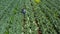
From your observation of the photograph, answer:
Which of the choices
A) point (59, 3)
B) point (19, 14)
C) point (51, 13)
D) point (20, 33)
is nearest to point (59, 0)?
point (59, 3)

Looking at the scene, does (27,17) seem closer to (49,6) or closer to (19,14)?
(19,14)

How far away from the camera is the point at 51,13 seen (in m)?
1.87

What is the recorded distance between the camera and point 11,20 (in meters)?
1.73

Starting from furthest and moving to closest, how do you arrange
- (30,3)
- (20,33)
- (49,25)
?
1. (30,3)
2. (49,25)
3. (20,33)

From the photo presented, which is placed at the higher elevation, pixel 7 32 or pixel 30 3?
pixel 30 3

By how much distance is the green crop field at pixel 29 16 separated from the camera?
1.69 meters

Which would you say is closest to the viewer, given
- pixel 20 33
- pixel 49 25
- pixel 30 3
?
pixel 20 33

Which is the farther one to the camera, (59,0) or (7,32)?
→ (59,0)

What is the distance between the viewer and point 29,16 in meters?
1.79

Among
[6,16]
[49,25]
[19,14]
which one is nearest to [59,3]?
[49,25]

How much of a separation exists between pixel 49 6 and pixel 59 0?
15cm

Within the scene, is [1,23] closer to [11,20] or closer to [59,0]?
[11,20]

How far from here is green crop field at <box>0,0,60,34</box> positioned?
5.56 feet

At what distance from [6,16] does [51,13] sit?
0.49 meters
